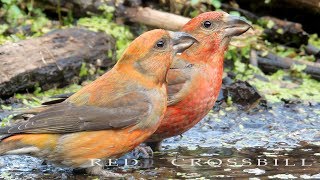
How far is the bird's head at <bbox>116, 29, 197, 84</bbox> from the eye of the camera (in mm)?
6441

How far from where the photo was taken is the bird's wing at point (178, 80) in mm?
6922

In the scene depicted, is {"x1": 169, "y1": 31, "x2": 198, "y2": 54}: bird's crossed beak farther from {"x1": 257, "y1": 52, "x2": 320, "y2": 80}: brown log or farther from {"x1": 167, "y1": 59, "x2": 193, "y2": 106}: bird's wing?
{"x1": 257, "y1": 52, "x2": 320, "y2": 80}: brown log

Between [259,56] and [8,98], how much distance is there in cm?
313

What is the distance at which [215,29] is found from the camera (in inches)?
285

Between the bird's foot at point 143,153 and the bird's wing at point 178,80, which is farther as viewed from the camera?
the bird's foot at point 143,153

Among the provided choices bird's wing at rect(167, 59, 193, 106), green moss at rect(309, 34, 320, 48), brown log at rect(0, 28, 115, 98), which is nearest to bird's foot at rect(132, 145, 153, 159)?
bird's wing at rect(167, 59, 193, 106)

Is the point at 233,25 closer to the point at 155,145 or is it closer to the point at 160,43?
the point at 160,43

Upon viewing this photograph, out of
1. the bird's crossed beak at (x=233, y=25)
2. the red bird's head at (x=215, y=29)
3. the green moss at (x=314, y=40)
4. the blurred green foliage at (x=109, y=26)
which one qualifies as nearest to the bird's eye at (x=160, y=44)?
the red bird's head at (x=215, y=29)

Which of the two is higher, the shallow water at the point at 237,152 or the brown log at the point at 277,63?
the brown log at the point at 277,63

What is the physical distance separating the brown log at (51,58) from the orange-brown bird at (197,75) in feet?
5.80

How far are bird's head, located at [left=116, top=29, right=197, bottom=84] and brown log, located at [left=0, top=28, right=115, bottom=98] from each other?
6.65 ft

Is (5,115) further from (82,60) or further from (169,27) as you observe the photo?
(169,27)

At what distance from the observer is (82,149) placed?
6.18 m

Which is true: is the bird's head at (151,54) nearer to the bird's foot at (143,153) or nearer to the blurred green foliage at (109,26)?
the bird's foot at (143,153)
